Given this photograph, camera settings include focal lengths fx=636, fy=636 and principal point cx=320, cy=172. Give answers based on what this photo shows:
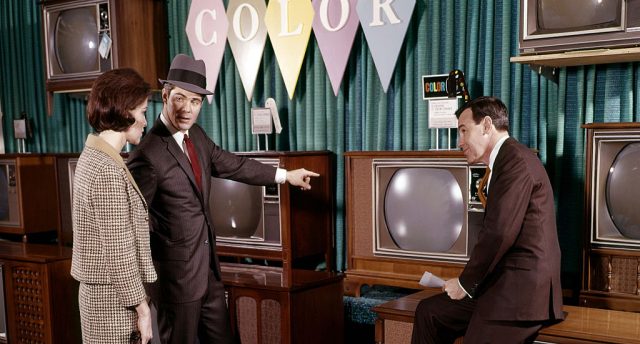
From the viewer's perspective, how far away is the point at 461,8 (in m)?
2.83

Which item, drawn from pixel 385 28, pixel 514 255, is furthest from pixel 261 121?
pixel 514 255

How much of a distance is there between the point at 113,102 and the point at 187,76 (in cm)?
53

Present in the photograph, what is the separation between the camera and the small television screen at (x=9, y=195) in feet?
11.9

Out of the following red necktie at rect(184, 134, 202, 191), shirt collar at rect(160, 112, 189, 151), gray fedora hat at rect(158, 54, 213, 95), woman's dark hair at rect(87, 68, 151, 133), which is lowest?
red necktie at rect(184, 134, 202, 191)

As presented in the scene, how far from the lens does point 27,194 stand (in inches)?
144

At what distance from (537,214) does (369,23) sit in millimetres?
1377

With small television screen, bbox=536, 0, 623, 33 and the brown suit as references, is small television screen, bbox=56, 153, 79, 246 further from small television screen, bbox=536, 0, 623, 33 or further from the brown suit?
small television screen, bbox=536, 0, 623, 33

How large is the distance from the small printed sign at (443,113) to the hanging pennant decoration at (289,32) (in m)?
0.78

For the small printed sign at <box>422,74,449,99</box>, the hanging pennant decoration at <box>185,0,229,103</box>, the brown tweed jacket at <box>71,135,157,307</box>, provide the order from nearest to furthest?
the brown tweed jacket at <box>71,135,157,307</box>
the small printed sign at <box>422,74,449,99</box>
the hanging pennant decoration at <box>185,0,229,103</box>

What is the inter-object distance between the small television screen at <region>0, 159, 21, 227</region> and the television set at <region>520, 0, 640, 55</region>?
284 cm

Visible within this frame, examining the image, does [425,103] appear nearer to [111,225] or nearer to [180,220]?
[180,220]

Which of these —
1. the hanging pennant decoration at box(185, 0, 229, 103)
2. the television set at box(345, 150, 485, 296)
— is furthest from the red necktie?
the hanging pennant decoration at box(185, 0, 229, 103)

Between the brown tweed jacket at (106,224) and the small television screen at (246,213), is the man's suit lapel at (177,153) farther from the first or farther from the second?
the small television screen at (246,213)

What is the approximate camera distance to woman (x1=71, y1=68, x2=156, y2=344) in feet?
5.93
